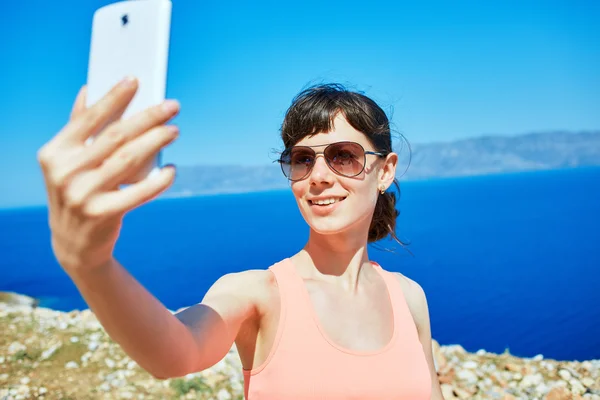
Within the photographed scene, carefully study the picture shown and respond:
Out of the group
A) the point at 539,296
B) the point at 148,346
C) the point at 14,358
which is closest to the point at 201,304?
the point at 148,346

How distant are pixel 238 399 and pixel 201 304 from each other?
185 inches

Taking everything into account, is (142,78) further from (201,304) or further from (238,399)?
(238,399)

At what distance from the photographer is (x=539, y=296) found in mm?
31438

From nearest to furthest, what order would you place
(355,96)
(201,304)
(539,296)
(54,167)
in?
(54,167) < (201,304) < (355,96) < (539,296)

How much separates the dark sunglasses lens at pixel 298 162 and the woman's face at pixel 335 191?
0.04 meters

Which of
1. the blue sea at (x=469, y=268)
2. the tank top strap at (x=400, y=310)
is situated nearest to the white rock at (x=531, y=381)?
the blue sea at (x=469, y=268)

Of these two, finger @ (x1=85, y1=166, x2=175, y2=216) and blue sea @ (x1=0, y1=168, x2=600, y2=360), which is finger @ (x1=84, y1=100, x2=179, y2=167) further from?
blue sea @ (x1=0, y1=168, x2=600, y2=360)

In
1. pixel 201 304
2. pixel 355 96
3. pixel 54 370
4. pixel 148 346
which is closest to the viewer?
pixel 148 346

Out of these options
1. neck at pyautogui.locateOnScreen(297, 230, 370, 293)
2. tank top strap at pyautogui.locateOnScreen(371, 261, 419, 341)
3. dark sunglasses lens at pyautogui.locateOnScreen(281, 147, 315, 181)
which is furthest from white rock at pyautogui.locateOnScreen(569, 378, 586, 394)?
dark sunglasses lens at pyautogui.locateOnScreen(281, 147, 315, 181)

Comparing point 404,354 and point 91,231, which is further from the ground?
point 404,354

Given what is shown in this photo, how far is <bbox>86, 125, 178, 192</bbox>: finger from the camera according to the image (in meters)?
1.06

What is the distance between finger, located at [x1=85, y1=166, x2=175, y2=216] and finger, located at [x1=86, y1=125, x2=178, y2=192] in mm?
23

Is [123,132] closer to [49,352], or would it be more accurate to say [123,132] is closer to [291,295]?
[291,295]

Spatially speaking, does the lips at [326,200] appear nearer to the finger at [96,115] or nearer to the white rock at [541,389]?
the finger at [96,115]
